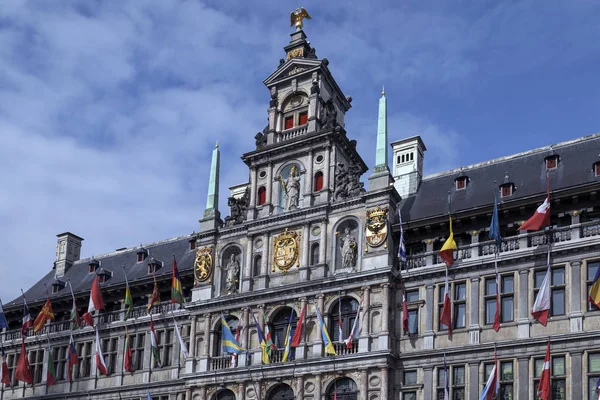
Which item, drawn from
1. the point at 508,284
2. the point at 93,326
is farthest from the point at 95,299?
the point at 508,284

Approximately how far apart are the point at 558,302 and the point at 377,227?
32.2ft

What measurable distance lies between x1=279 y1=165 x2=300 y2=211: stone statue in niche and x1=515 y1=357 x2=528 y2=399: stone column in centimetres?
1523

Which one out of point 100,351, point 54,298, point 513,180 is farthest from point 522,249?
point 54,298

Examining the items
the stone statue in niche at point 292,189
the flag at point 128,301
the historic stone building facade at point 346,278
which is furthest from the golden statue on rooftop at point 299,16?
the flag at point 128,301

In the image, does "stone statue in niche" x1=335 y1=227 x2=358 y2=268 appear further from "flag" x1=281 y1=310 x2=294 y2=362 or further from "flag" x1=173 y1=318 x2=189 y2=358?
"flag" x1=173 y1=318 x2=189 y2=358

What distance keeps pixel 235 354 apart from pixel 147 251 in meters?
15.5

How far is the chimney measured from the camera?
67688 millimetres

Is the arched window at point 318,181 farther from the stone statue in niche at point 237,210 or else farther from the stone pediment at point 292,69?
the stone pediment at point 292,69

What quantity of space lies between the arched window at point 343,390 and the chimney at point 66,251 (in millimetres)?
28422

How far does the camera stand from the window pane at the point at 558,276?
42.2 m

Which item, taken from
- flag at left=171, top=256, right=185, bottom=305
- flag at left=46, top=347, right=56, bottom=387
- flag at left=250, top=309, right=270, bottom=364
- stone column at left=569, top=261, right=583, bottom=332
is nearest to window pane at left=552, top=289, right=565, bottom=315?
stone column at left=569, top=261, right=583, bottom=332

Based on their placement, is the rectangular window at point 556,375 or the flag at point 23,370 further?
the flag at point 23,370

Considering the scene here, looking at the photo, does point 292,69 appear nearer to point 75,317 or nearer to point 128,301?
point 128,301

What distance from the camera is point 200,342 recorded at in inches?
2013
